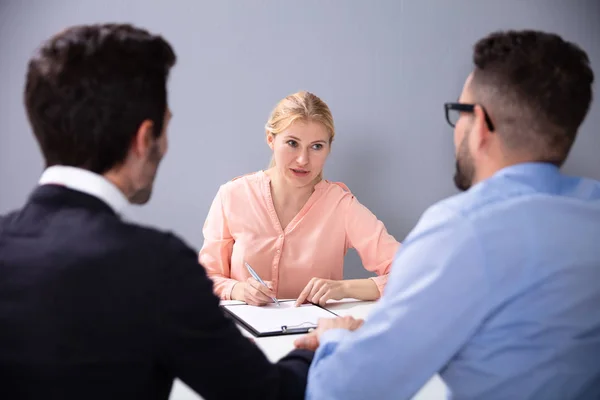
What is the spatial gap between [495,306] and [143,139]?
66 cm

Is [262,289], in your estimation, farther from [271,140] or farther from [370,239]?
[271,140]

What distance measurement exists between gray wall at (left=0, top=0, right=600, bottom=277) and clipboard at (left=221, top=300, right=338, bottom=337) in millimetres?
960

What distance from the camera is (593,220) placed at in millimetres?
1075

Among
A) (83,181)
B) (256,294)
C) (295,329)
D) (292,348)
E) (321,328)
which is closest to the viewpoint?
(83,181)

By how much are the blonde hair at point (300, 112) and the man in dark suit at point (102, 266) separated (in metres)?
1.38

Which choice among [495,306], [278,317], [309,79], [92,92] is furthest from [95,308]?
[309,79]

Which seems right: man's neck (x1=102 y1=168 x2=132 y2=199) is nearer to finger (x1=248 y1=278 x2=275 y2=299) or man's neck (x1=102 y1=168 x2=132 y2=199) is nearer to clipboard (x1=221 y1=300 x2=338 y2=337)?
clipboard (x1=221 y1=300 x2=338 y2=337)

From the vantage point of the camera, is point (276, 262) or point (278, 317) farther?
point (276, 262)

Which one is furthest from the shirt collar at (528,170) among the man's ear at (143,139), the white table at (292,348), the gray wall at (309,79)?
the gray wall at (309,79)

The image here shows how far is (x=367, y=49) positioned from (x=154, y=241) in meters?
2.04

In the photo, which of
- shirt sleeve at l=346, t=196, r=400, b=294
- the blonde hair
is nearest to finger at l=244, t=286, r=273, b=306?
shirt sleeve at l=346, t=196, r=400, b=294

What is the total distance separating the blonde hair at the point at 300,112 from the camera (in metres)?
2.47

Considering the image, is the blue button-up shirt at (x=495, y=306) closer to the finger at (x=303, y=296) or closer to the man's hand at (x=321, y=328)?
the man's hand at (x=321, y=328)

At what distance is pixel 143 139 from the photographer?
1.07 metres
